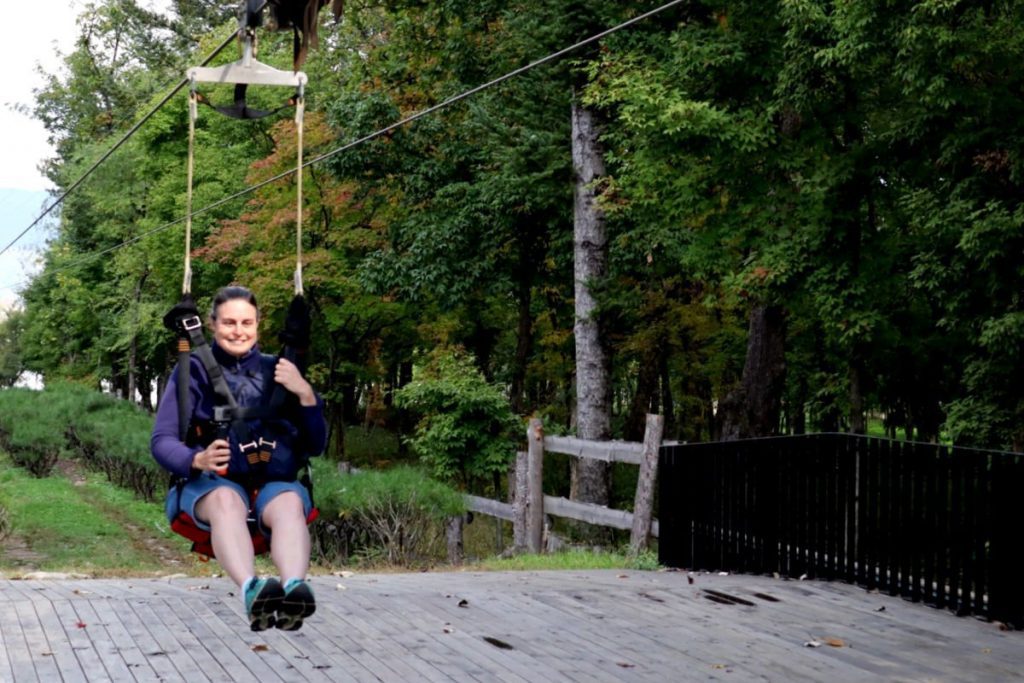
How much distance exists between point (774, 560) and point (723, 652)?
12.6 feet

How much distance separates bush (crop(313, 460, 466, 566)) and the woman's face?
10382 millimetres

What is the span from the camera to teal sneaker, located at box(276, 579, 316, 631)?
16.1 ft

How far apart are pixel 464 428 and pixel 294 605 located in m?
17.1

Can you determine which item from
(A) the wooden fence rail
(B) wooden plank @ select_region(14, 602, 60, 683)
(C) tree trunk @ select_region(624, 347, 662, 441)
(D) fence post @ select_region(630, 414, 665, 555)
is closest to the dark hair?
(B) wooden plank @ select_region(14, 602, 60, 683)

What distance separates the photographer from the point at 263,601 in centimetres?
486

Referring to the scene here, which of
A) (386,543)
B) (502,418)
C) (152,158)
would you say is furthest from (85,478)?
(386,543)

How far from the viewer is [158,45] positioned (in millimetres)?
42188

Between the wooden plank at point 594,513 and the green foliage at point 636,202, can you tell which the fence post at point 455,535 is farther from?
the green foliage at point 636,202

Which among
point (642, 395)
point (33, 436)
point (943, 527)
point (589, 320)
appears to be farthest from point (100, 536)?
point (943, 527)

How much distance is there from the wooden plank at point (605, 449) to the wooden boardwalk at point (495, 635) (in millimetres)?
3438

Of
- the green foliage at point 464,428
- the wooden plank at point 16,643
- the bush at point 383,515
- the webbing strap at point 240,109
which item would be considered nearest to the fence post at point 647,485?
the bush at point 383,515

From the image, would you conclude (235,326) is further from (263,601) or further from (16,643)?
(16,643)

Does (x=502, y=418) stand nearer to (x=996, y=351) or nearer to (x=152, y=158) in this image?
(x=996, y=351)

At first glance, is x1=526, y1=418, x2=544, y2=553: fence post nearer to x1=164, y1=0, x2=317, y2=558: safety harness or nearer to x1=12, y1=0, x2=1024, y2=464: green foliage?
x1=12, y1=0, x2=1024, y2=464: green foliage
